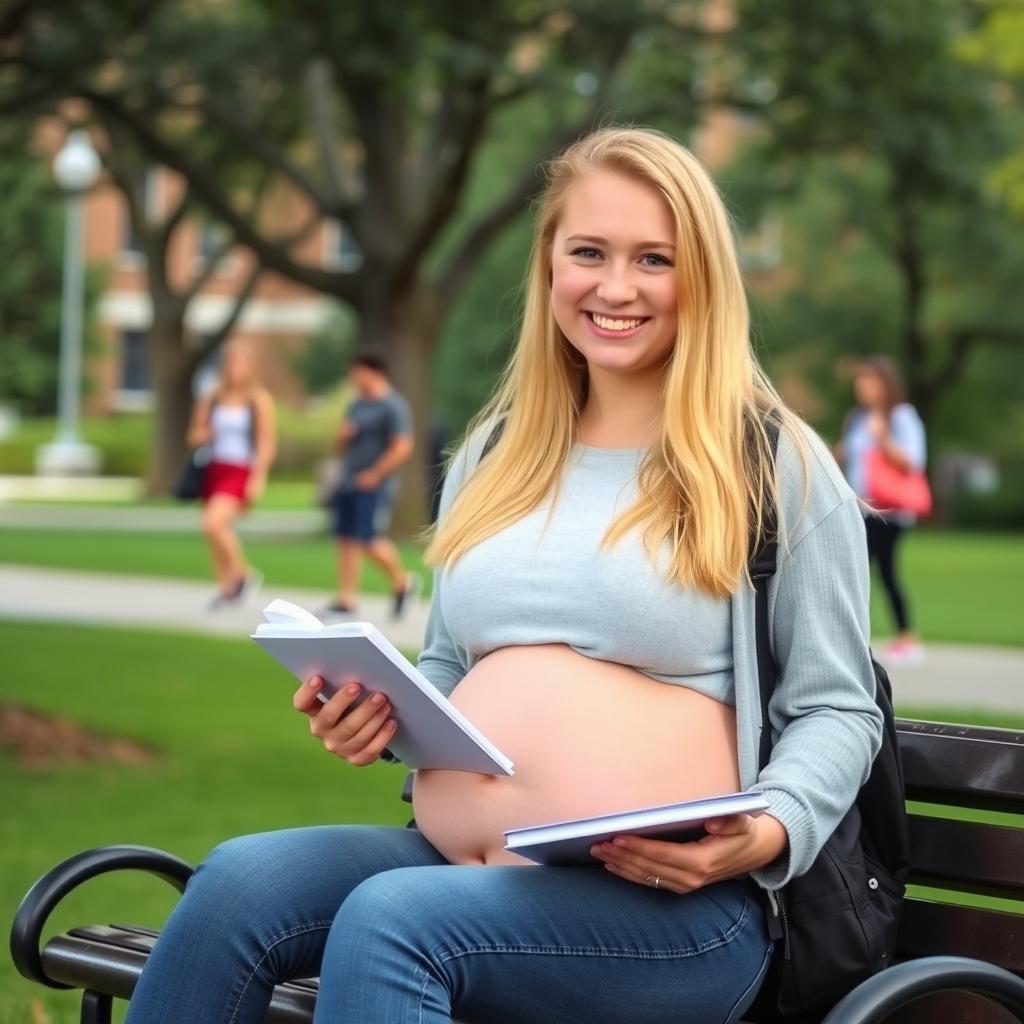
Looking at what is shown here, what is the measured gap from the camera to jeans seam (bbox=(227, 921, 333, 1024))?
113 inches

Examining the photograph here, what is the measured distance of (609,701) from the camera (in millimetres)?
2988

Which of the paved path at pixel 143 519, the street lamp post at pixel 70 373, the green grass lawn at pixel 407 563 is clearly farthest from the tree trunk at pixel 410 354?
the street lamp post at pixel 70 373

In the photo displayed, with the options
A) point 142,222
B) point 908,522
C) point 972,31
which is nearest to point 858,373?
point 908,522

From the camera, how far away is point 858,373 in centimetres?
1277

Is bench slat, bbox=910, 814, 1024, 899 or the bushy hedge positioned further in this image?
the bushy hedge

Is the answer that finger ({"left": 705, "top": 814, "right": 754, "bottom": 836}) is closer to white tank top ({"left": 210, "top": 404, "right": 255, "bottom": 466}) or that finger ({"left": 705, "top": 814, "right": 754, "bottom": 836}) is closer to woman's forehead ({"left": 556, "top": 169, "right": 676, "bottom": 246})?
woman's forehead ({"left": 556, "top": 169, "right": 676, "bottom": 246})

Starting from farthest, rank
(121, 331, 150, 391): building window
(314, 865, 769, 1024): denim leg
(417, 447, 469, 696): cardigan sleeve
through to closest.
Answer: (121, 331, 150, 391): building window < (417, 447, 469, 696): cardigan sleeve < (314, 865, 769, 1024): denim leg

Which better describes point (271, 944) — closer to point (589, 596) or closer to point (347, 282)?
point (589, 596)

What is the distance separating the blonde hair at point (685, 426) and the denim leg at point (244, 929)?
565 mm

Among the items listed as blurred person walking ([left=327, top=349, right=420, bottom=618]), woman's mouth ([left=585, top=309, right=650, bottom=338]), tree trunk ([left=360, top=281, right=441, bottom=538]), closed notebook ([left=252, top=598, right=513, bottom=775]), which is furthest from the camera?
tree trunk ([left=360, top=281, right=441, bottom=538])

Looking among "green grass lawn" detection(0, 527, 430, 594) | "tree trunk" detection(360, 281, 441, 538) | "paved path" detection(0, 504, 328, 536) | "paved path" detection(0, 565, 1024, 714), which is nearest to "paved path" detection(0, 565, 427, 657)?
"paved path" detection(0, 565, 1024, 714)

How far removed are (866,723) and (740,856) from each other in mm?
347

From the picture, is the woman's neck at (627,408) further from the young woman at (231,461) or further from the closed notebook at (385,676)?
the young woman at (231,461)

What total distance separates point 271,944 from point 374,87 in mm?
14054
